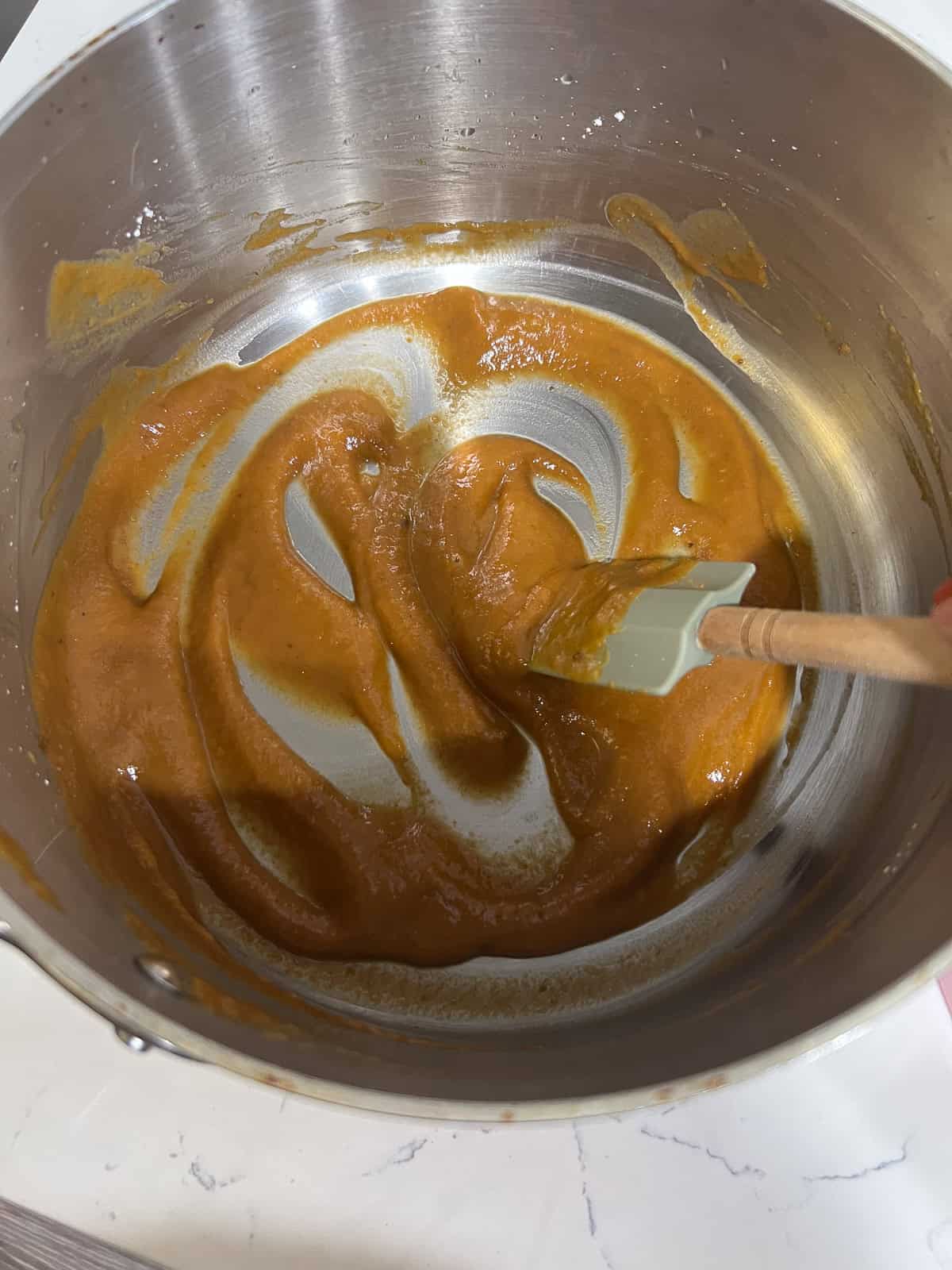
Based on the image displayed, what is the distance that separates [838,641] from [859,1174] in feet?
2.16

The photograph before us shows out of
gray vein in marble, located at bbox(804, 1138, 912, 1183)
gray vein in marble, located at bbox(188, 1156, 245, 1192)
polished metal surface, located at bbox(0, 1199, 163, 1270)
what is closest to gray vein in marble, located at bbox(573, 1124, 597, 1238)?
gray vein in marble, located at bbox(804, 1138, 912, 1183)

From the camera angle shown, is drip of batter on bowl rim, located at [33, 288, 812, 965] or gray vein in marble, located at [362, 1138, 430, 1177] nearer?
gray vein in marble, located at [362, 1138, 430, 1177]

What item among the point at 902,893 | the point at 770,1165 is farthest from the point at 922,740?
the point at 770,1165

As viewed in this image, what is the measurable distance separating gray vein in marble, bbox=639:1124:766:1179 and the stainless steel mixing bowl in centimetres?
13

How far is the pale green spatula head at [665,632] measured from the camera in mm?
1095

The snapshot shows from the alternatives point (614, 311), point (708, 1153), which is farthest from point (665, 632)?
point (614, 311)

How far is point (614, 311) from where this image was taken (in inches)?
65.5

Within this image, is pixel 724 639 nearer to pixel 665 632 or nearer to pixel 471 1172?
pixel 665 632

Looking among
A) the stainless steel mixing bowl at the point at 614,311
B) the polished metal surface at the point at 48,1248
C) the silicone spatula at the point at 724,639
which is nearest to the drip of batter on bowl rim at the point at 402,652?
the stainless steel mixing bowl at the point at 614,311

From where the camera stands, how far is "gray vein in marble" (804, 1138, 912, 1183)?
98cm

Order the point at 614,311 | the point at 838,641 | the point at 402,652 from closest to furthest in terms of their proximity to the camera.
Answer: the point at 838,641
the point at 402,652
the point at 614,311

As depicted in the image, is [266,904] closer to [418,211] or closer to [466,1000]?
[466,1000]

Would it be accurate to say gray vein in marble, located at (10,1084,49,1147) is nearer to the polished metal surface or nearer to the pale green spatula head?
the polished metal surface

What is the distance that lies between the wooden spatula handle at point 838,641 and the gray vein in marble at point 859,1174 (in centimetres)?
60
